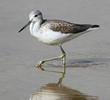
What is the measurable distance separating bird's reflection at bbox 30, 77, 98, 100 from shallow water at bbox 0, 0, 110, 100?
11 cm

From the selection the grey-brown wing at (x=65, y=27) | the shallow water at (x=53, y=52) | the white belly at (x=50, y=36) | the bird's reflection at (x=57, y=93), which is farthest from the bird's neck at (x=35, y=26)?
the bird's reflection at (x=57, y=93)

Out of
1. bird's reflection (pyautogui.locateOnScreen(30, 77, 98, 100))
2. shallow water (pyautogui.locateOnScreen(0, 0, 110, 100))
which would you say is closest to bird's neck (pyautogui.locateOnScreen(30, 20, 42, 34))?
shallow water (pyautogui.locateOnScreen(0, 0, 110, 100))

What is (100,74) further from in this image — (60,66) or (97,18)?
(97,18)

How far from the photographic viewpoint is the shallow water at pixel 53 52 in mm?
9086

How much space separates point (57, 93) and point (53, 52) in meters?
2.26

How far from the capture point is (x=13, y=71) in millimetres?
9789

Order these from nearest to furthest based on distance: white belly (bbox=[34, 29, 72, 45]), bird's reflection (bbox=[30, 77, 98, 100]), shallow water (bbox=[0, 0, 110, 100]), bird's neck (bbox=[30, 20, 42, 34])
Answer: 1. bird's reflection (bbox=[30, 77, 98, 100])
2. shallow water (bbox=[0, 0, 110, 100])
3. white belly (bbox=[34, 29, 72, 45])
4. bird's neck (bbox=[30, 20, 42, 34])

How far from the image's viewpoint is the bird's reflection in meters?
8.56

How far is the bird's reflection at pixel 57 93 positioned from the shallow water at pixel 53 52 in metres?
0.11

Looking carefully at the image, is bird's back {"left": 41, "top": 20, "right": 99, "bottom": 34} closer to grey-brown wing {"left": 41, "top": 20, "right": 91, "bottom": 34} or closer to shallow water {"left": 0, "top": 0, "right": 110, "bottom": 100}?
grey-brown wing {"left": 41, "top": 20, "right": 91, "bottom": 34}

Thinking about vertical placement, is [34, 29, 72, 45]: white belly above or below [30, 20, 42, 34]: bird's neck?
below

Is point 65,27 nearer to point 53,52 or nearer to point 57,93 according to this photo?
point 53,52

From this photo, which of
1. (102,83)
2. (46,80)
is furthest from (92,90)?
(46,80)

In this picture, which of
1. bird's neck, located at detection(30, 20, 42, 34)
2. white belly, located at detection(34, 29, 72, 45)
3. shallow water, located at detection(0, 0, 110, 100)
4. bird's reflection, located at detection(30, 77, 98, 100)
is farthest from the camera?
bird's neck, located at detection(30, 20, 42, 34)
